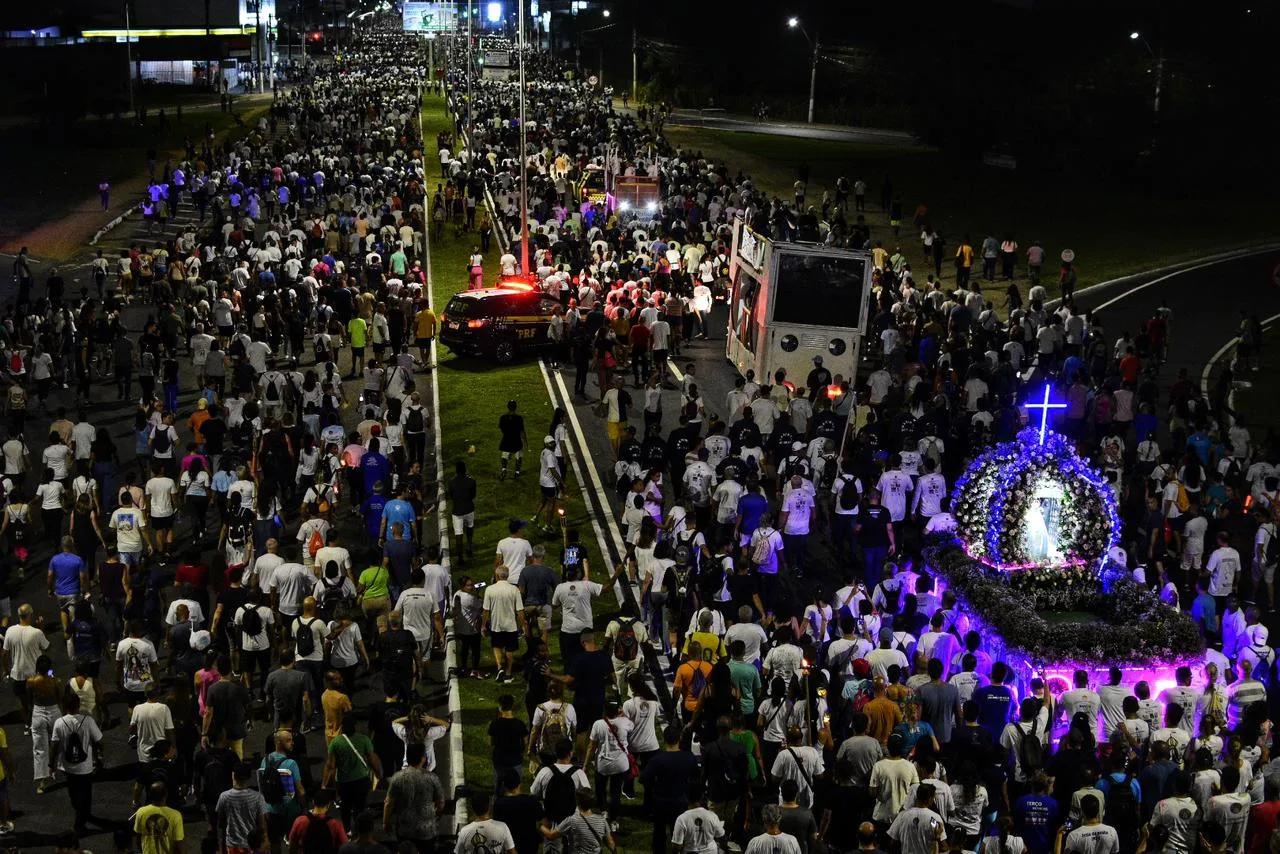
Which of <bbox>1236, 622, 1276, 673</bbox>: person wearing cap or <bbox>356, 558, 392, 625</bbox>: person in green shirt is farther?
<bbox>356, 558, 392, 625</bbox>: person in green shirt

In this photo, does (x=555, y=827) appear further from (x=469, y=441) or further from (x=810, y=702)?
(x=469, y=441)

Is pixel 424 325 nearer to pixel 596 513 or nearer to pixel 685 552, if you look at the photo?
pixel 596 513

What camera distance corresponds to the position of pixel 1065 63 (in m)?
77.1

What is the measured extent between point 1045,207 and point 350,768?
50573 mm

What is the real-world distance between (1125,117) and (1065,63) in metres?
9.24

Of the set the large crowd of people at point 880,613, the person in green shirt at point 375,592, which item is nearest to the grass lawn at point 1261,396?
the large crowd of people at point 880,613

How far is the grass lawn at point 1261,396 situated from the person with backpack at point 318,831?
70.3 ft

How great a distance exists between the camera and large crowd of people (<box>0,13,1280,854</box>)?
1230 cm

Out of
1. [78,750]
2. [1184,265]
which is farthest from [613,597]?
[1184,265]

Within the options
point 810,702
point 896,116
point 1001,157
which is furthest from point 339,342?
point 896,116

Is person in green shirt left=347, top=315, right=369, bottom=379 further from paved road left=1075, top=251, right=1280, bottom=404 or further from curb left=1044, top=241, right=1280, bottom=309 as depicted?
curb left=1044, top=241, right=1280, bottom=309

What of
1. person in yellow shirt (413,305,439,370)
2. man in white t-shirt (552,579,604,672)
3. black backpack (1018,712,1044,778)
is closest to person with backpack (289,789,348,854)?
man in white t-shirt (552,579,604,672)

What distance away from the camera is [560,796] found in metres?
11.6

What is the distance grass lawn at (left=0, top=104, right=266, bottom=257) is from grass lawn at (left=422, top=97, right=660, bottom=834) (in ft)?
66.7
